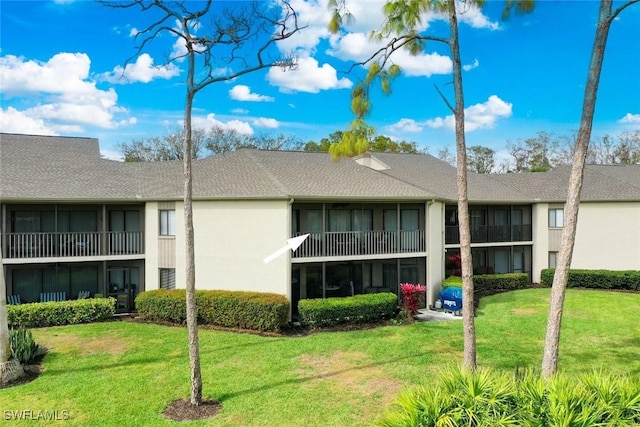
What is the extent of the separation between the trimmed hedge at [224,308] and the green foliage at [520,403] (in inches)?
356

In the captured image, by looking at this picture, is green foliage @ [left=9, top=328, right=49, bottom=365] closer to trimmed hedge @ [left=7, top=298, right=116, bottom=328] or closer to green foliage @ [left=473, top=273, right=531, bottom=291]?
trimmed hedge @ [left=7, top=298, right=116, bottom=328]

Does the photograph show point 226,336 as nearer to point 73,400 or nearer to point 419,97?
point 73,400

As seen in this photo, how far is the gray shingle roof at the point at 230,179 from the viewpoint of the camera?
16.9m

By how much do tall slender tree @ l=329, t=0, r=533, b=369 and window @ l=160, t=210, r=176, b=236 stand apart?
10.4 meters

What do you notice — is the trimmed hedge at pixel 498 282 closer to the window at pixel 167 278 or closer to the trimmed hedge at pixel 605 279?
the trimmed hedge at pixel 605 279


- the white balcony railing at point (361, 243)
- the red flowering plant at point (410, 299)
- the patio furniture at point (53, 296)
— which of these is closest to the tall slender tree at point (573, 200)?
the red flowering plant at point (410, 299)

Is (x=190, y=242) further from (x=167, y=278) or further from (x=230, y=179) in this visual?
(x=167, y=278)

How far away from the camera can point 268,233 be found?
15938 mm

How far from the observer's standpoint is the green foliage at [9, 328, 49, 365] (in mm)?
11125

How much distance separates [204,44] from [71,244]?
12.7m

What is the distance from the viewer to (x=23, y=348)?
11.3m

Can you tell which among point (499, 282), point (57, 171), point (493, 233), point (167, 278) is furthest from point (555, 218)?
point (57, 171)

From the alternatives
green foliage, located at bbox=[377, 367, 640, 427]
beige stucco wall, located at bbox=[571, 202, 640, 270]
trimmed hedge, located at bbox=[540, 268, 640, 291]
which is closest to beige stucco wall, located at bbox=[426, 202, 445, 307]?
trimmed hedge, located at bbox=[540, 268, 640, 291]

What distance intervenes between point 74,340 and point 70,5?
37.0ft
